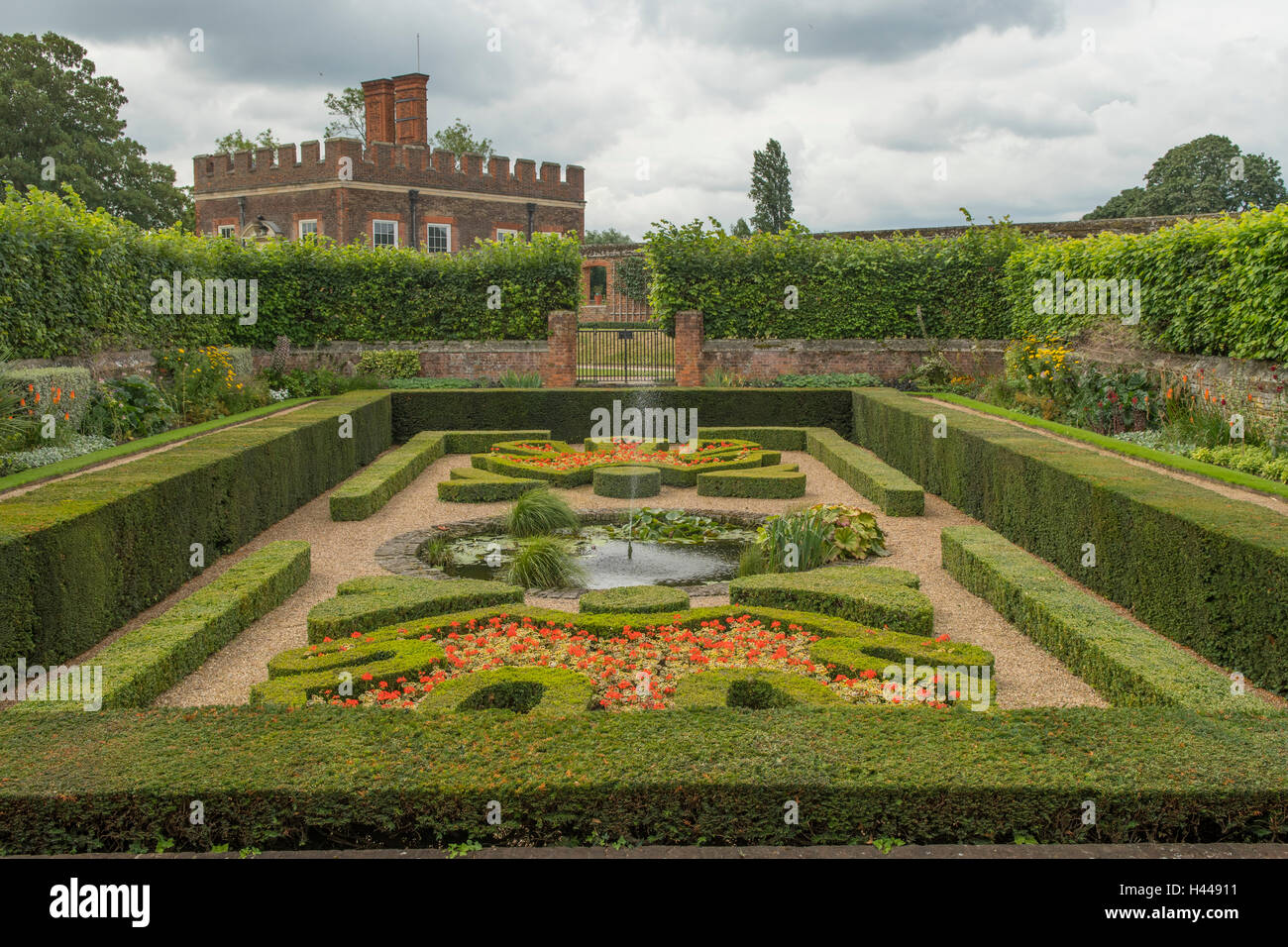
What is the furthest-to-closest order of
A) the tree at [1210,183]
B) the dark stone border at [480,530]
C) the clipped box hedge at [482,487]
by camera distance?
the tree at [1210,183], the clipped box hedge at [482,487], the dark stone border at [480,530]

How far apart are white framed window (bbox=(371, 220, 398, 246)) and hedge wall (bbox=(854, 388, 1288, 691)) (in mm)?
25518

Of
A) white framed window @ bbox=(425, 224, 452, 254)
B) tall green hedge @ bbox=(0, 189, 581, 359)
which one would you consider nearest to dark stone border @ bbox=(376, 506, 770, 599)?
tall green hedge @ bbox=(0, 189, 581, 359)

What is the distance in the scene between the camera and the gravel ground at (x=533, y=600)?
547 cm

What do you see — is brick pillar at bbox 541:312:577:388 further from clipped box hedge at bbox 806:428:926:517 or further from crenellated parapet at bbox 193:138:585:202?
crenellated parapet at bbox 193:138:585:202

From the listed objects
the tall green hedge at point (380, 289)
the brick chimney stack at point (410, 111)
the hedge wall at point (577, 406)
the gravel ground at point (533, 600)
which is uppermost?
the brick chimney stack at point (410, 111)

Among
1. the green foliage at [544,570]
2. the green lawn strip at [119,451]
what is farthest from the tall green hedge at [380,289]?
the green foliage at [544,570]

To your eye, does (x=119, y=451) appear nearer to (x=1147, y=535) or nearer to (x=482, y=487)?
(x=482, y=487)

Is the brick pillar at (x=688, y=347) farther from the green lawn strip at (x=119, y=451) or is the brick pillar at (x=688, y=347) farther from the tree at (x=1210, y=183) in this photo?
the tree at (x=1210, y=183)

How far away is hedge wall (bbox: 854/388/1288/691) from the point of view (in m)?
5.14

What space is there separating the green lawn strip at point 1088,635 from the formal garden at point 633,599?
0.09 ft

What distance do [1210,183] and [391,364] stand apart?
33.4 m

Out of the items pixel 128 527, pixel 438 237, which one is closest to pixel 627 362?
pixel 128 527

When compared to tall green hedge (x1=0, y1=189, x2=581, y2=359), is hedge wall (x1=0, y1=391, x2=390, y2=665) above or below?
below
